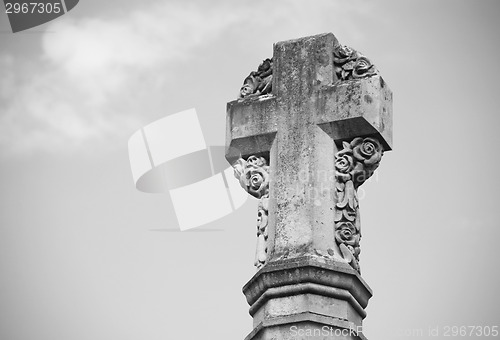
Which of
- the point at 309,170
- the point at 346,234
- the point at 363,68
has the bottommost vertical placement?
the point at 346,234

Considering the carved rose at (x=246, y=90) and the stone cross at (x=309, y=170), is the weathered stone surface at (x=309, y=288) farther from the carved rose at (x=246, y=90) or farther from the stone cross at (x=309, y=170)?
the carved rose at (x=246, y=90)

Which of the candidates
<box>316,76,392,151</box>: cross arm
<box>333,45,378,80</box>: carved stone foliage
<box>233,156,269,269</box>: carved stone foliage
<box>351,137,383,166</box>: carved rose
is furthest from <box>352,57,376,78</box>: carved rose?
<box>233,156,269,269</box>: carved stone foliage

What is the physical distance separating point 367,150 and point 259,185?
106cm

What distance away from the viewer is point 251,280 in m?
10.8

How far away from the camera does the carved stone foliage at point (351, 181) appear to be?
10836mm

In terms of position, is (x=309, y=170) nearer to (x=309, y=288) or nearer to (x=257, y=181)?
(x=257, y=181)

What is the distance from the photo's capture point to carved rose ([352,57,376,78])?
11.5m

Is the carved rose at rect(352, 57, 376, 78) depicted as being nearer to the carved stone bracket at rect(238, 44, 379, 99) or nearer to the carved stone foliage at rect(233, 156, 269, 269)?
the carved stone bracket at rect(238, 44, 379, 99)

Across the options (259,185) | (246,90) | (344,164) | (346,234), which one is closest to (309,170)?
(344,164)

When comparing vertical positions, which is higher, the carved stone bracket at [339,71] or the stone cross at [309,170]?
the carved stone bracket at [339,71]

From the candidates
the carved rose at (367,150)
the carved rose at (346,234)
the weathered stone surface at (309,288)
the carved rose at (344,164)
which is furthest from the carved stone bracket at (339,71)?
the weathered stone surface at (309,288)

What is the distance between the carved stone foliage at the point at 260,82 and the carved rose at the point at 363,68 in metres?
0.88

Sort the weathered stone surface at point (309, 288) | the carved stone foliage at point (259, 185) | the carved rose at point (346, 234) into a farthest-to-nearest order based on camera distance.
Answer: the carved stone foliage at point (259, 185) → the carved rose at point (346, 234) → the weathered stone surface at point (309, 288)

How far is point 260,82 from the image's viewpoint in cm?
1212
